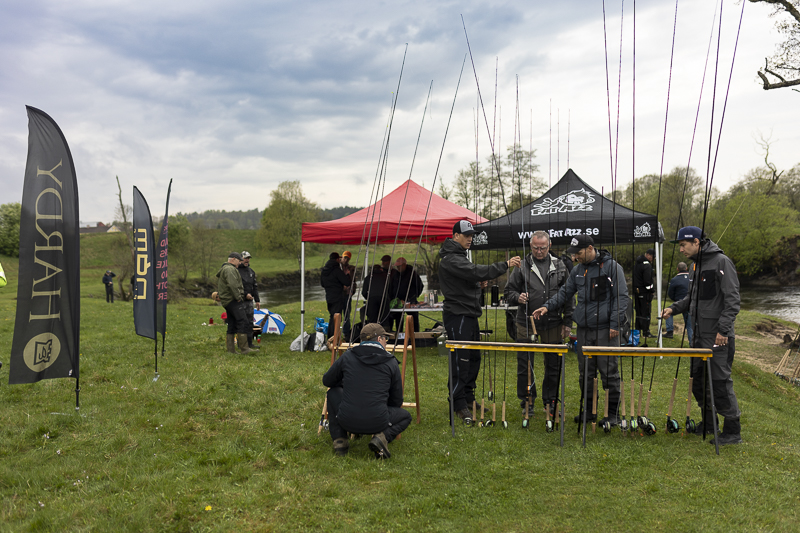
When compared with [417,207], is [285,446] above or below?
below

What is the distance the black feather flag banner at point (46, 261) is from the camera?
433cm

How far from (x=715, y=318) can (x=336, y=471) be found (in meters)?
3.41

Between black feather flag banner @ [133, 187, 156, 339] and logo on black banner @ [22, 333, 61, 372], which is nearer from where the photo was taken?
logo on black banner @ [22, 333, 61, 372]

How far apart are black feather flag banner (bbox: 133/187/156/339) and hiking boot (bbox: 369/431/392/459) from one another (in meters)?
3.69

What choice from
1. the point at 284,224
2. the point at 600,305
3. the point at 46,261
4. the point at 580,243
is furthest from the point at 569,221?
the point at 284,224

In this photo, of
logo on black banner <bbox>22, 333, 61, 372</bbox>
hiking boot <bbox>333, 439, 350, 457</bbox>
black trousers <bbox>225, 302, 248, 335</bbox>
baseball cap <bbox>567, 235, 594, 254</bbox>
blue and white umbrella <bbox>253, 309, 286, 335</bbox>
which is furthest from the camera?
blue and white umbrella <bbox>253, 309, 286, 335</bbox>

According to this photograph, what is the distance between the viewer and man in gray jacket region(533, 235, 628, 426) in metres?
4.45

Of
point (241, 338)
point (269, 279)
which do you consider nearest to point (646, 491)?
point (241, 338)

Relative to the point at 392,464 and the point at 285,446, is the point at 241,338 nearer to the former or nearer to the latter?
the point at 285,446

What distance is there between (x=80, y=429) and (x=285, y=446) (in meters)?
2.02

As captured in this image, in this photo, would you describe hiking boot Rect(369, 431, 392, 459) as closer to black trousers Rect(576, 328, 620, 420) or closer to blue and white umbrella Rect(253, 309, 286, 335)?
black trousers Rect(576, 328, 620, 420)

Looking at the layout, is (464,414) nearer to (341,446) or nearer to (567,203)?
(341,446)

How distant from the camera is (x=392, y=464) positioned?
147 inches

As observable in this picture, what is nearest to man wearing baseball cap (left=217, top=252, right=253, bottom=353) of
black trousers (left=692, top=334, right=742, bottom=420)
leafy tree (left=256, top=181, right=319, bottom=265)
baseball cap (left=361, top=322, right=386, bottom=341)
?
baseball cap (left=361, top=322, right=386, bottom=341)
